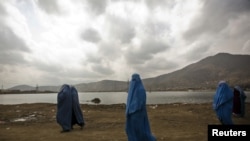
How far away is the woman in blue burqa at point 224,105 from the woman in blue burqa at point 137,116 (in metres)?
5.38

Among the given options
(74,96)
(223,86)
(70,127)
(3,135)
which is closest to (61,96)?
(74,96)

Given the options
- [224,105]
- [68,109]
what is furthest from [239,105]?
[68,109]

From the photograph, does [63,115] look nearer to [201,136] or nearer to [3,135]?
[3,135]

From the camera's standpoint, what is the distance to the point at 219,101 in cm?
1233

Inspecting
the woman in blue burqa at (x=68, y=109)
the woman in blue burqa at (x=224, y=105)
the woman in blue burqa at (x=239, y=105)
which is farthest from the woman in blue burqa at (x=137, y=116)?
the woman in blue burqa at (x=239, y=105)

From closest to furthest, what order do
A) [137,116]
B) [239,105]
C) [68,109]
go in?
[137,116], [68,109], [239,105]

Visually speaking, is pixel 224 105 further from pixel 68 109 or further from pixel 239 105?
pixel 68 109

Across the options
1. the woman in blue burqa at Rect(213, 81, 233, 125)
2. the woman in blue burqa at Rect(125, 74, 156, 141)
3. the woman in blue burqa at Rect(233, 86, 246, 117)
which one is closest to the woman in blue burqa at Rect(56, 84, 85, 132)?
the woman in blue burqa at Rect(125, 74, 156, 141)

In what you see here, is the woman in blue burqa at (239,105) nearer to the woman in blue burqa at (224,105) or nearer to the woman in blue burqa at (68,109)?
the woman in blue burqa at (224,105)

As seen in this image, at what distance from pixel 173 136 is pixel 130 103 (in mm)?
3899

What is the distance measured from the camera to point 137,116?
779 centimetres

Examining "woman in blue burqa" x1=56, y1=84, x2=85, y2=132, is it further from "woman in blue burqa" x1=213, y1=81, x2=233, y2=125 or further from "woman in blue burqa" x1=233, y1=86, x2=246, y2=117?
"woman in blue burqa" x1=233, y1=86, x2=246, y2=117

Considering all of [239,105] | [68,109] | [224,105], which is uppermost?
[224,105]

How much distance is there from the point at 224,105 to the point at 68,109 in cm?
749
